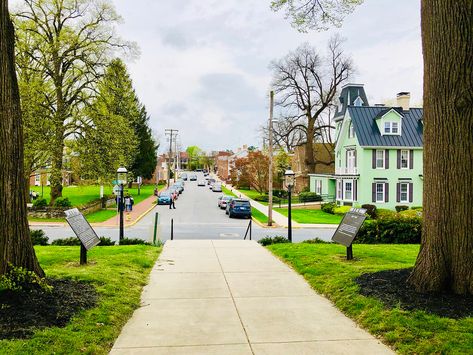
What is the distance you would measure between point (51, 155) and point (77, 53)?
339 inches

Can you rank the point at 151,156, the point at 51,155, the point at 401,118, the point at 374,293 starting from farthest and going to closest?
the point at 151,156
the point at 401,118
the point at 51,155
the point at 374,293

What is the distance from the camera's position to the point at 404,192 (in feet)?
129

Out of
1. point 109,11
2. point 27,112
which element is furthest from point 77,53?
point 27,112

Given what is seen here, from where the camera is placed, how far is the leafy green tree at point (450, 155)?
6.46 metres

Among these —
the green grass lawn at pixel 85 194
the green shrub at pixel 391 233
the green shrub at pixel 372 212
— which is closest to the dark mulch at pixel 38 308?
the green shrub at pixel 391 233

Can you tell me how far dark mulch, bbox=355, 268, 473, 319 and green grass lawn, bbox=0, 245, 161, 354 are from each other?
373 centimetres

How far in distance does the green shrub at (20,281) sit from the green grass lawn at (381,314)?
4.40 m

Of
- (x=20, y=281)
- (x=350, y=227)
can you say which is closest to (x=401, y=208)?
(x=350, y=227)

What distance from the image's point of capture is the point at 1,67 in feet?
20.2

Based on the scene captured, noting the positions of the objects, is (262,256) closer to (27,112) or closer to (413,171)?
(27,112)

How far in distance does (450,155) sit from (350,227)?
395 centimetres

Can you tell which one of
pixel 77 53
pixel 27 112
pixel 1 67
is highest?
pixel 77 53

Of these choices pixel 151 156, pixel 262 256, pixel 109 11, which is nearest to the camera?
pixel 262 256

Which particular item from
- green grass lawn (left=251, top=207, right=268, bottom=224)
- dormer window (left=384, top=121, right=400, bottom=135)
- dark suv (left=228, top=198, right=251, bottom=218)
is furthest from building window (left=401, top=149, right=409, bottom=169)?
dark suv (left=228, top=198, right=251, bottom=218)
